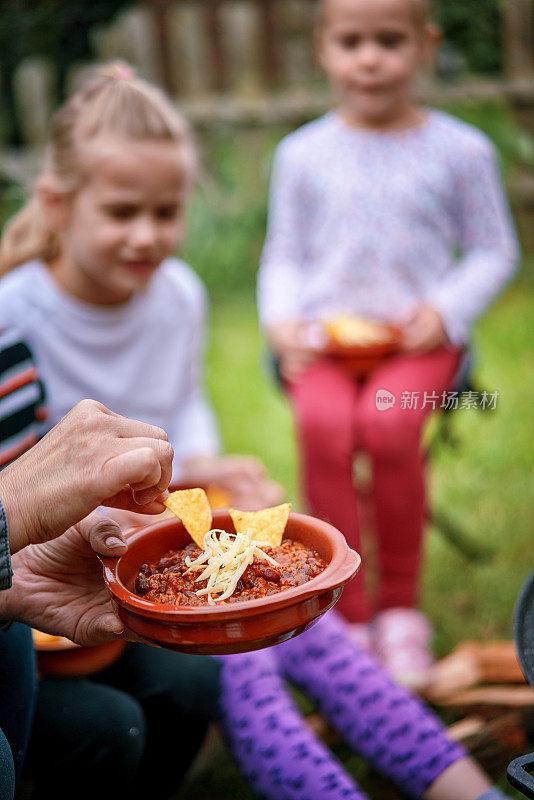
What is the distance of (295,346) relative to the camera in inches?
81.7

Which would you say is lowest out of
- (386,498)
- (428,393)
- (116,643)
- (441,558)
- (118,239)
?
(441,558)

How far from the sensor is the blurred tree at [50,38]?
5117mm

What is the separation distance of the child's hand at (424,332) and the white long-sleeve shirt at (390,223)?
7 centimetres

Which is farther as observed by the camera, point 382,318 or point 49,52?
point 49,52

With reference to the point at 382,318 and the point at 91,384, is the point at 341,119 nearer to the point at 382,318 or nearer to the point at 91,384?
the point at 382,318

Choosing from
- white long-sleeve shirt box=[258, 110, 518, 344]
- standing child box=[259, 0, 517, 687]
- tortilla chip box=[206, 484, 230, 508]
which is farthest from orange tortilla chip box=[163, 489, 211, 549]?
white long-sleeve shirt box=[258, 110, 518, 344]

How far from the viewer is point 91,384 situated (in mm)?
1870

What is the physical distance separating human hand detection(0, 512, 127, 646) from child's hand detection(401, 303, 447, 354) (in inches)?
43.7

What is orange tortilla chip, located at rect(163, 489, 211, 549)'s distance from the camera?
0.98 metres

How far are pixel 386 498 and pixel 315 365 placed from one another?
351 mm

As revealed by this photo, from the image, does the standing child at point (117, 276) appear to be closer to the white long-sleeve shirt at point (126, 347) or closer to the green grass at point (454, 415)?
the white long-sleeve shirt at point (126, 347)

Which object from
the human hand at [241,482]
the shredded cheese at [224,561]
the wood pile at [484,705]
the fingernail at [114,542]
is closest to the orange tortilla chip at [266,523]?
the shredded cheese at [224,561]

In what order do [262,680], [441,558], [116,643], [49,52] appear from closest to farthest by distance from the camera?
1. [116,643]
2. [262,680]
3. [441,558]
4. [49,52]

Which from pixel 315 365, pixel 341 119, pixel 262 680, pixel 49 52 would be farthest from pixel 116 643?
pixel 49 52
